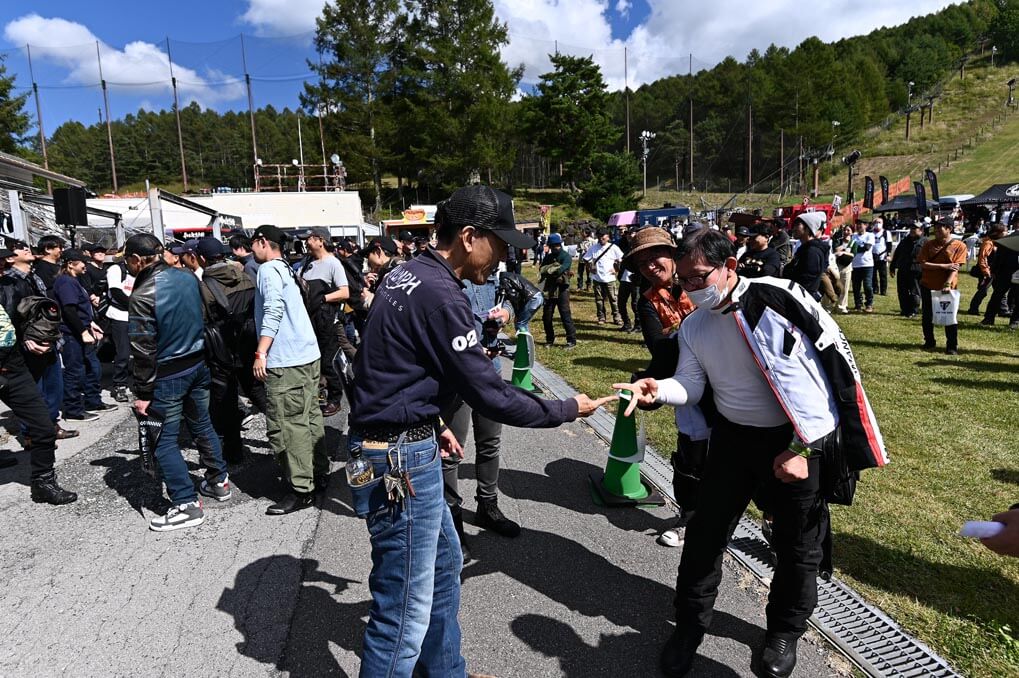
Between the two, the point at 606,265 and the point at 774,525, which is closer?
the point at 774,525

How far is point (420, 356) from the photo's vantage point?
202cm

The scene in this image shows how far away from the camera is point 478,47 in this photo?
52.0 meters

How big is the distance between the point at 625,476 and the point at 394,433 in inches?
106

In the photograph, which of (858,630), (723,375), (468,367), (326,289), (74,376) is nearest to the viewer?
(468,367)

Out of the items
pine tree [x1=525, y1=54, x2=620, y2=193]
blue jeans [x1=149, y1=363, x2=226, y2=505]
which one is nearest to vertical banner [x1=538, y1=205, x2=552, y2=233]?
pine tree [x1=525, y1=54, x2=620, y2=193]

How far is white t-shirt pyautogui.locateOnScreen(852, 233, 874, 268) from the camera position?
12586mm

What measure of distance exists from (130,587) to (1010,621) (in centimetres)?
475

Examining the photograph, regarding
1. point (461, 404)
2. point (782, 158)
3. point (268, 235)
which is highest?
point (782, 158)

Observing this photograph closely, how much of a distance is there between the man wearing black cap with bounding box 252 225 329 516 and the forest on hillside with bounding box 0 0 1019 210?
50.0 meters

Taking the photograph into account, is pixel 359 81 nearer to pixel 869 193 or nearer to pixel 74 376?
pixel 869 193

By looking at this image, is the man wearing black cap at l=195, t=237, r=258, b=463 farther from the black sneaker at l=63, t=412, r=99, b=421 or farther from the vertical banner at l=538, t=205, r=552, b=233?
the vertical banner at l=538, t=205, r=552, b=233

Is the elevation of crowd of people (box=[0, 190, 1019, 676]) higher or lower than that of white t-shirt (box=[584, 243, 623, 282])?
lower

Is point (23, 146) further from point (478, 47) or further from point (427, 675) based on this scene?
point (427, 675)

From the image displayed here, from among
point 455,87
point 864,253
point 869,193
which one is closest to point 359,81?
point 455,87
